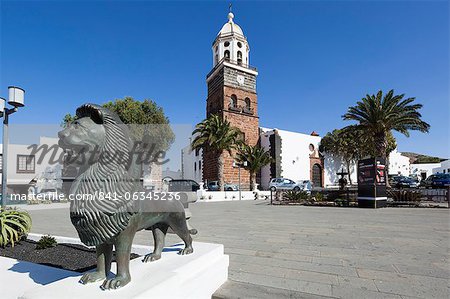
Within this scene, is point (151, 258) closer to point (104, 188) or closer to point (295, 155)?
point (104, 188)

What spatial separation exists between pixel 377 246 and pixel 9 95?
9.02m

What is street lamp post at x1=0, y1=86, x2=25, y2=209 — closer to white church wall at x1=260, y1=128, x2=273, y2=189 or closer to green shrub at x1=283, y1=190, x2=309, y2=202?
green shrub at x1=283, y1=190, x2=309, y2=202

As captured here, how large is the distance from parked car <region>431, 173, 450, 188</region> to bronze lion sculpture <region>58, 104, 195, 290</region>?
99.3 ft

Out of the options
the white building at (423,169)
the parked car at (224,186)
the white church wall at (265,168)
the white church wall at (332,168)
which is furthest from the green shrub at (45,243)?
the white building at (423,169)

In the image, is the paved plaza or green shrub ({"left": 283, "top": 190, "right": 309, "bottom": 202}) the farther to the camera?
green shrub ({"left": 283, "top": 190, "right": 309, "bottom": 202})

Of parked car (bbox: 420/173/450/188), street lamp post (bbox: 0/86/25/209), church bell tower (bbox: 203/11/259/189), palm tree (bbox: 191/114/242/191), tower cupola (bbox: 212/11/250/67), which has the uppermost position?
tower cupola (bbox: 212/11/250/67)

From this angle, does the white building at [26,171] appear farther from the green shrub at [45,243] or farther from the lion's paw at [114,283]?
the lion's paw at [114,283]

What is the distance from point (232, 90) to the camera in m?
32.0

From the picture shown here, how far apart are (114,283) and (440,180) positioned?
1232 inches

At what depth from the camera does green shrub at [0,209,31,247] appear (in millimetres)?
4259

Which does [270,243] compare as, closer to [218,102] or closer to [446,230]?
[446,230]

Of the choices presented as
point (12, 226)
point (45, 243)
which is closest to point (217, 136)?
point (12, 226)

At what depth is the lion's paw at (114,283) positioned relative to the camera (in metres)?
1.92

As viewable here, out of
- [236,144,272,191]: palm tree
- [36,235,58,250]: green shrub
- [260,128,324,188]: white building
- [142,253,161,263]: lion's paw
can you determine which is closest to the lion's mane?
[142,253,161,263]: lion's paw
